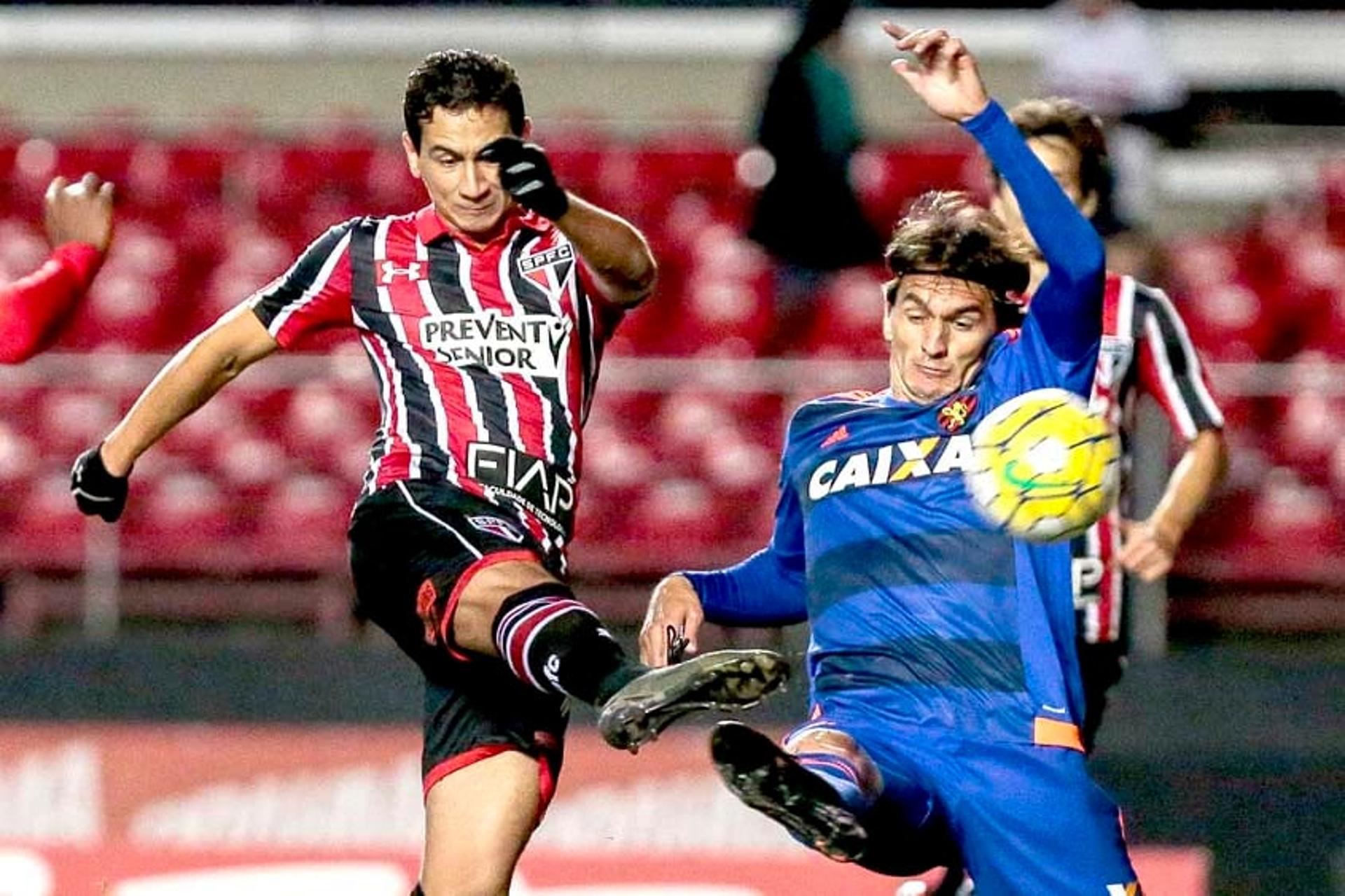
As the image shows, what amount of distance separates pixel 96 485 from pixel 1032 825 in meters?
2.07

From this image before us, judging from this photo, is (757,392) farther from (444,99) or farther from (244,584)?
(444,99)

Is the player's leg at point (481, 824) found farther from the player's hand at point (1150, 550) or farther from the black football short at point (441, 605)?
the player's hand at point (1150, 550)

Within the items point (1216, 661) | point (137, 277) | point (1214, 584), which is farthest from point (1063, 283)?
Answer: point (137, 277)

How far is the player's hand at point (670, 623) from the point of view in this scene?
16.0 feet

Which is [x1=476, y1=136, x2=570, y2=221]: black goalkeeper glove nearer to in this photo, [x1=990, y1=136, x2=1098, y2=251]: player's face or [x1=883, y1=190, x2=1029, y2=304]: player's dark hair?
[x1=883, y1=190, x2=1029, y2=304]: player's dark hair

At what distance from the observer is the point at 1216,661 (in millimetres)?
8086

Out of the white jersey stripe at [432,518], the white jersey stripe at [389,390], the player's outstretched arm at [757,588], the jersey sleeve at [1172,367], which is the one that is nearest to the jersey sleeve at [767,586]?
the player's outstretched arm at [757,588]

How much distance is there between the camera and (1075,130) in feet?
18.3

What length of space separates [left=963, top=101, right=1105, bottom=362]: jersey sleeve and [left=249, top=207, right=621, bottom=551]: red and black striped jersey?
1.09 metres

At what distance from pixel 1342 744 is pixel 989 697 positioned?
3684mm

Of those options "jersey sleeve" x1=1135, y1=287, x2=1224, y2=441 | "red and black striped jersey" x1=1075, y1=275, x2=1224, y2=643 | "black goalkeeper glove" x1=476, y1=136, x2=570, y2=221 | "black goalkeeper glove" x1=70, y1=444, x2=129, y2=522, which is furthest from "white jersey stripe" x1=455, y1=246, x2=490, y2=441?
"jersey sleeve" x1=1135, y1=287, x2=1224, y2=441

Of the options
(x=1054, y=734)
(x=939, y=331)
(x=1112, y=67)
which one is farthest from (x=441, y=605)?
(x=1112, y=67)

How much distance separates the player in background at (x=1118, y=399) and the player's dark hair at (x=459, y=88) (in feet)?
3.90

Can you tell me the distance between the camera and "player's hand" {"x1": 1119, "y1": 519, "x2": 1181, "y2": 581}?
5.54m
